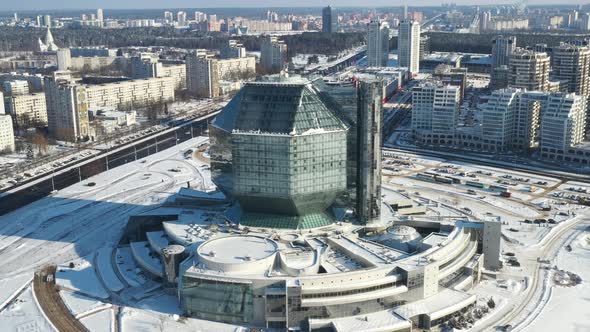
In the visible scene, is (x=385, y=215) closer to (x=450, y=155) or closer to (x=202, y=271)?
(x=202, y=271)

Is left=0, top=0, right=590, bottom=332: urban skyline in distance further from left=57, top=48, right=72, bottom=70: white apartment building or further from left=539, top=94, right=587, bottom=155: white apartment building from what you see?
left=57, top=48, right=72, bottom=70: white apartment building

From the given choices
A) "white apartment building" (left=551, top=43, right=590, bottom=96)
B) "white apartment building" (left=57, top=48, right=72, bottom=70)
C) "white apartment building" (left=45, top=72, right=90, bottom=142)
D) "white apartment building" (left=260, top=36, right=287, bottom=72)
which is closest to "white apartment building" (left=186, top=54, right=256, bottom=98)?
"white apartment building" (left=260, top=36, right=287, bottom=72)

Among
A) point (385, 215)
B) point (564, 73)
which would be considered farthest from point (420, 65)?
point (385, 215)

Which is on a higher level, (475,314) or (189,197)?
(189,197)

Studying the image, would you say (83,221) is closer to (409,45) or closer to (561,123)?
(561,123)

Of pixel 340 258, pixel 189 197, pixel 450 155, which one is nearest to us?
pixel 340 258
